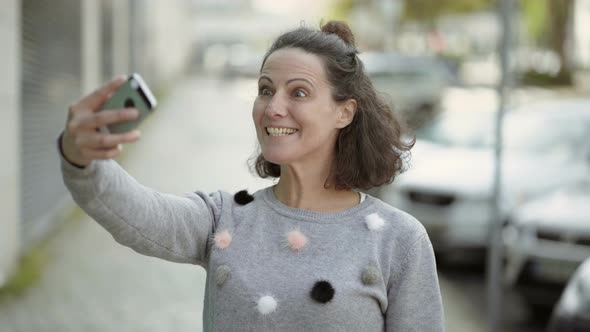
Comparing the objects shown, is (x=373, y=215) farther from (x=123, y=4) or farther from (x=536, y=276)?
(x=123, y=4)

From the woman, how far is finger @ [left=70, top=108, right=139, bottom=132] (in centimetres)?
29

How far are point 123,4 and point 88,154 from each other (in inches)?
548

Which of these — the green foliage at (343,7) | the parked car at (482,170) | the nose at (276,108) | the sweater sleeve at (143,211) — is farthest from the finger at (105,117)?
the green foliage at (343,7)

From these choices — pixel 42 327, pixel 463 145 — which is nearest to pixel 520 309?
pixel 463 145

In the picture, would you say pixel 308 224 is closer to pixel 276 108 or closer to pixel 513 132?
pixel 276 108

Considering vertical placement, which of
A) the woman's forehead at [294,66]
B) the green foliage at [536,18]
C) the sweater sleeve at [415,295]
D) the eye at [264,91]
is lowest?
the green foliage at [536,18]

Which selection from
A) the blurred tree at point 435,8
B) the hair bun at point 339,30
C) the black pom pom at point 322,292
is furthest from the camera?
the blurred tree at point 435,8

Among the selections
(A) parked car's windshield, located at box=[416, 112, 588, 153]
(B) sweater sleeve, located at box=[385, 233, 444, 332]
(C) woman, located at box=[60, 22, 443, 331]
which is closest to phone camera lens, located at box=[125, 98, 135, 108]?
(C) woman, located at box=[60, 22, 443, 331]

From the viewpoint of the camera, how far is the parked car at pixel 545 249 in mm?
6090

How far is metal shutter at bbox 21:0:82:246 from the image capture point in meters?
8.34

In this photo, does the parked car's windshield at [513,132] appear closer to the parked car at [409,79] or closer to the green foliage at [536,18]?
the parked car at [409,79]

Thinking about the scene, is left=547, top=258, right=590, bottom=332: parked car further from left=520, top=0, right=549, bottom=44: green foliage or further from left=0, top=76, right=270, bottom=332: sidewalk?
left=520, top=0, right=549, bottom=44: green foliage

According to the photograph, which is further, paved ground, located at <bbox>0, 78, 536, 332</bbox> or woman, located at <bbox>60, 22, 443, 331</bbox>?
paved ground, located at <bbox>0, 78, 536, 332</bbox>

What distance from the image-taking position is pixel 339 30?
94.0 inches
